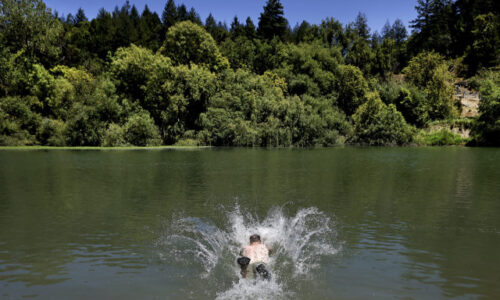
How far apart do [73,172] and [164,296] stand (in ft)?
78.9

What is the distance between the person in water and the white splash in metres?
0.19

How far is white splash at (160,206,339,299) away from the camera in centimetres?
859

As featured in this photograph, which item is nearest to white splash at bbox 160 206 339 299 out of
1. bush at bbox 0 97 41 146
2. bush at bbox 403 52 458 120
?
bush at bbox 0 97 41 146

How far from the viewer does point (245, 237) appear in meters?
12.9

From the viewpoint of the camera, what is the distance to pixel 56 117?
71.7 m

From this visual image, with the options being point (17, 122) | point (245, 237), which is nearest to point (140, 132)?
point (17, 122)

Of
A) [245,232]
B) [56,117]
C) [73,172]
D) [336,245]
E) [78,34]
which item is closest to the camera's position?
[336,245]

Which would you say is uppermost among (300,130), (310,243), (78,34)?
(78,34)

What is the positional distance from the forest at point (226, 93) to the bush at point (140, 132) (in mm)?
181

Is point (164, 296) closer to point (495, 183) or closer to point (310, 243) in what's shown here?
point (310, 243)

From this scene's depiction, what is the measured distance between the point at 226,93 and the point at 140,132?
1744cm

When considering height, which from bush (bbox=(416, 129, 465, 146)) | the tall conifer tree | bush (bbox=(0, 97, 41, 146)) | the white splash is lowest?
the white splash

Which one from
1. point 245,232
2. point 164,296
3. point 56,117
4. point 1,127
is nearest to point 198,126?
Result: point 56,117

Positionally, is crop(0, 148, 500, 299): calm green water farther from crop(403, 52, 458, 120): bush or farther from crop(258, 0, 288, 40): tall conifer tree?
crop(258, 0, 288, 40): tall conifer tree
